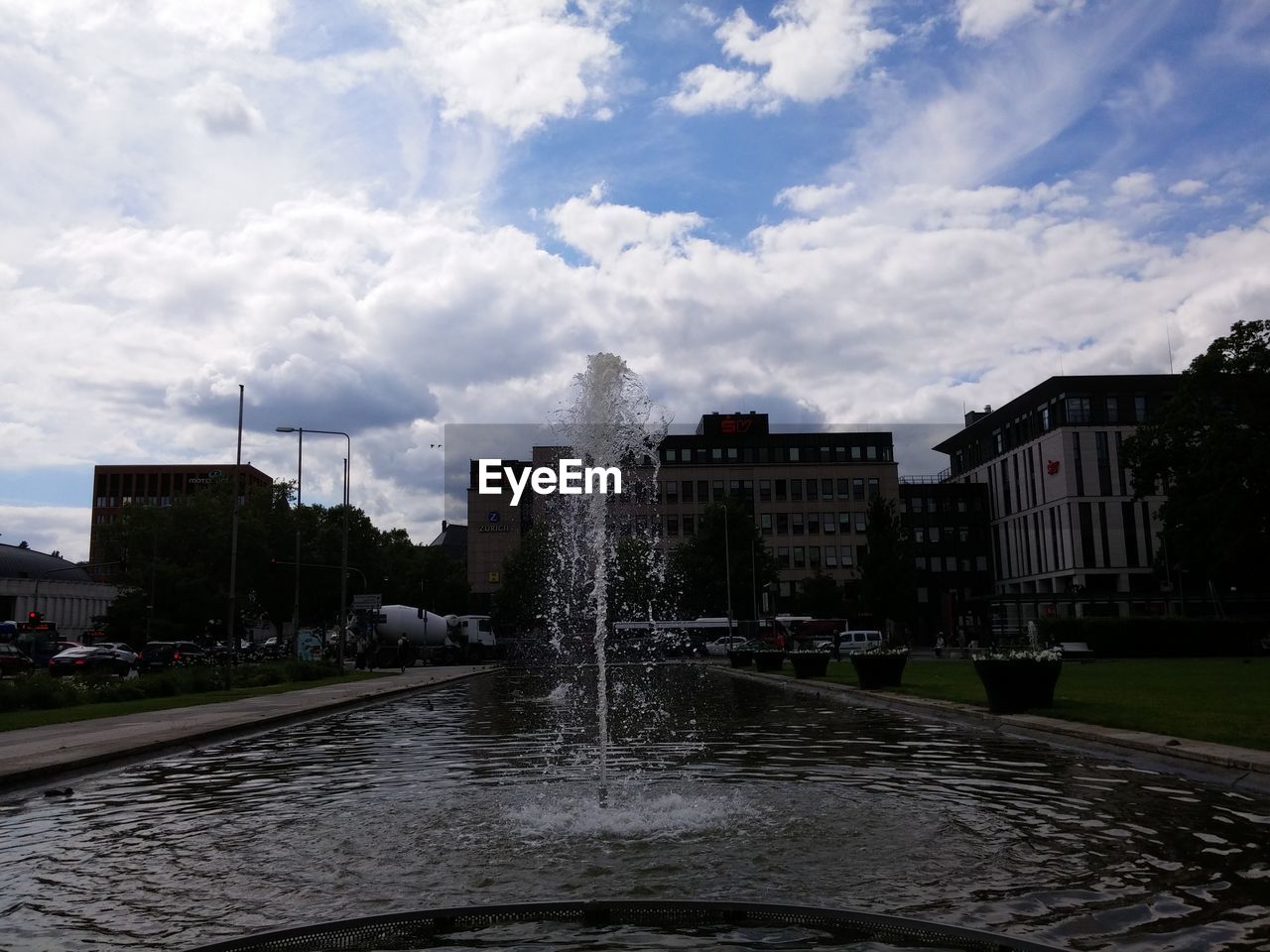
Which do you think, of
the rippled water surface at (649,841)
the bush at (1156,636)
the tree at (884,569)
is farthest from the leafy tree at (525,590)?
the rippled water surface at (649,841)

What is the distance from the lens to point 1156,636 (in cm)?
5266

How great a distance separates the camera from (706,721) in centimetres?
2078

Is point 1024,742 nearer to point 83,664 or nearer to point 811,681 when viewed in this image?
point 811,681

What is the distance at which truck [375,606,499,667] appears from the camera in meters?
68.8

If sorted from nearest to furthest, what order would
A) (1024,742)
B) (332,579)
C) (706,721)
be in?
(1024,742) → (706,721) → (332,579)

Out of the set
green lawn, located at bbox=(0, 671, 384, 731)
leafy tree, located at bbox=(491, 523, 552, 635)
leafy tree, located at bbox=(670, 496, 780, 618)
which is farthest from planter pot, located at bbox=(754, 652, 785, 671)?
leafy tree, located at bbox=(491, 523, 552, 635)

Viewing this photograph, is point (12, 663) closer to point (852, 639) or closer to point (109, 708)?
point (109, 708)

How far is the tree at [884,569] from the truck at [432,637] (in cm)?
2796

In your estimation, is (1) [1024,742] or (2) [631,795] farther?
(1) [1024,742]

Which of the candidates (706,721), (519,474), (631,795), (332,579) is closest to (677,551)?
(332,579)

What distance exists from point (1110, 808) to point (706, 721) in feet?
37.9

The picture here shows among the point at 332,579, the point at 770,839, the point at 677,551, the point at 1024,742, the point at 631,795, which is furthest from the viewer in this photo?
the point at 677,551

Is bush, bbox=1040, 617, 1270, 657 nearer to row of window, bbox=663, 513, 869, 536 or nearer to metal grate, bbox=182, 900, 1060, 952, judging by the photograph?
metal grate, bbox=182, 900, 1060, 952

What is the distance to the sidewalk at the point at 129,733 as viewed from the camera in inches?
553
